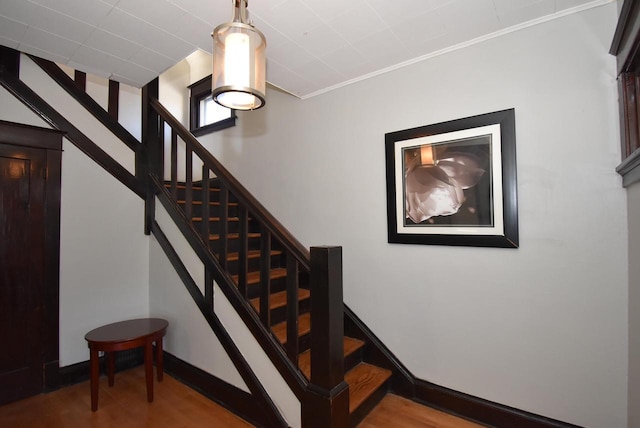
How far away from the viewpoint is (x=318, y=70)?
235 centimetres

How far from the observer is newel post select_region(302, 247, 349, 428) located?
1.55m

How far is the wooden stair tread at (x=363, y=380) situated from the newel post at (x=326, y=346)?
343 mm

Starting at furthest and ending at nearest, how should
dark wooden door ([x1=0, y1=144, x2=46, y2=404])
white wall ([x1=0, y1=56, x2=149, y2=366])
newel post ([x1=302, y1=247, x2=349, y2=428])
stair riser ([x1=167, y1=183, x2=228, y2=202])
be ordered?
stair riser ([x1=167, y1=183, x2=228, y2=202]), white wall ([x1=0, y1=56, x2=149, y2=366]), dark wooden door ([x1=0, y1=144, x2=46, y2=404]), newel post ([x1=302, y1=247, x2=349, y2=428])

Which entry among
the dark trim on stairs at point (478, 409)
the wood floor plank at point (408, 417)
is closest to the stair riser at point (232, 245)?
the wood floor plank at point (408, 417)

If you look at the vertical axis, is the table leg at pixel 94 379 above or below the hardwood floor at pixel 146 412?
above

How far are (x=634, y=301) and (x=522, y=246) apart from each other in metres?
0.52

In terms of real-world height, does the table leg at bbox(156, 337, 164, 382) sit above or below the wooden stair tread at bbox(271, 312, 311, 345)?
below

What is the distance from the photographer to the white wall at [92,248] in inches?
94.0

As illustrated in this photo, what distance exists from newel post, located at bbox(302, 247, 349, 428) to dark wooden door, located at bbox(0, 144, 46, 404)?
85.5 inches

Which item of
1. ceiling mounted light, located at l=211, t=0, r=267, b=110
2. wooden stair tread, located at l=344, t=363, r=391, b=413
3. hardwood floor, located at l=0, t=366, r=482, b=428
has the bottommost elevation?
hardwood floor, located at l=0, t=366, r=482, b=428

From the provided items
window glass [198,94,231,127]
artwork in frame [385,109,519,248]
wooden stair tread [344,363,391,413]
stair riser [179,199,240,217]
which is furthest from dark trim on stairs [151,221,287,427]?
window glass [198,94,231,127]

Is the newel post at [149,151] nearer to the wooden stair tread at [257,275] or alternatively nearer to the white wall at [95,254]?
the white wall at [95,254]

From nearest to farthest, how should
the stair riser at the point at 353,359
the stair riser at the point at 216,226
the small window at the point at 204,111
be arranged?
the stair riser at the point at 353,359, the stair riser at the point at 216,226, the small window at the point at 204,111

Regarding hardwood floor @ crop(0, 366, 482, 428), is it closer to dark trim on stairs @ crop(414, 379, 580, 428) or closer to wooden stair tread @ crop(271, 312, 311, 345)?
dark trim on stairs @ crop(414, 379, 580, 428)
